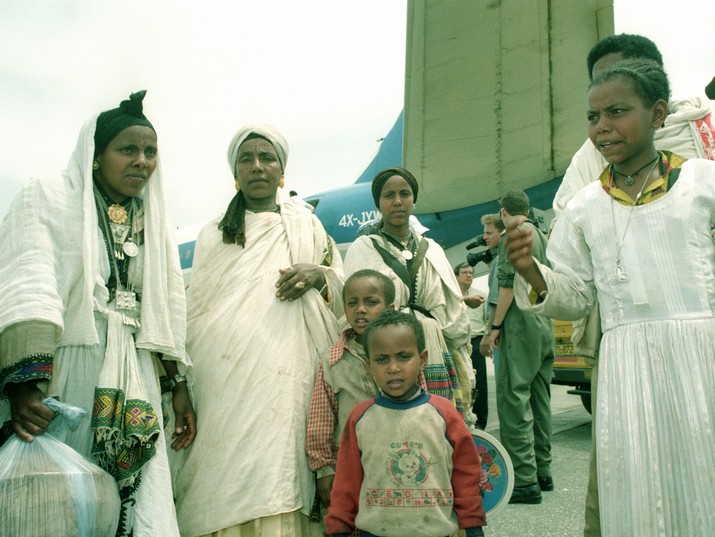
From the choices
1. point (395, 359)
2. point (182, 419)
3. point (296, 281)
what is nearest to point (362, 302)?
point (296, 281)

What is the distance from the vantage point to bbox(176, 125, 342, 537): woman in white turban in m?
2.15

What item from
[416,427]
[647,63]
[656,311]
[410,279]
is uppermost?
[647,63]

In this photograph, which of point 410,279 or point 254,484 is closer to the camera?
point 254,484

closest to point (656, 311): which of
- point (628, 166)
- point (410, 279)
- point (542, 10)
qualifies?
point (628, 166)

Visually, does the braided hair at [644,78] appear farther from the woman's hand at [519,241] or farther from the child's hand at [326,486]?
the child's hand at [326,486]

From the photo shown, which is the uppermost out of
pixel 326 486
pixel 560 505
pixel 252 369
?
pixel 252 369

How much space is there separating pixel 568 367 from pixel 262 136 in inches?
152

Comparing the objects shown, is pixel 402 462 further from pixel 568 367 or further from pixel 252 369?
pixel 568 367

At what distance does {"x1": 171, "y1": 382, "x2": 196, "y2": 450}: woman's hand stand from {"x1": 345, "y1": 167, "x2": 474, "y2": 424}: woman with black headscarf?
0.90 metres

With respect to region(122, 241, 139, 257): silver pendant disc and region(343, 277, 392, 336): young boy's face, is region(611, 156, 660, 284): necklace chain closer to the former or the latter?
region(343, 277, 392, 336): young boy's face

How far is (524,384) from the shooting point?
362 cm

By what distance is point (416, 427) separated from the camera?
1.99m

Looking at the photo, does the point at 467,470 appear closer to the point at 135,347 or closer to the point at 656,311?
the point at 656,311

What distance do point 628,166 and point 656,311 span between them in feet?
1.37
